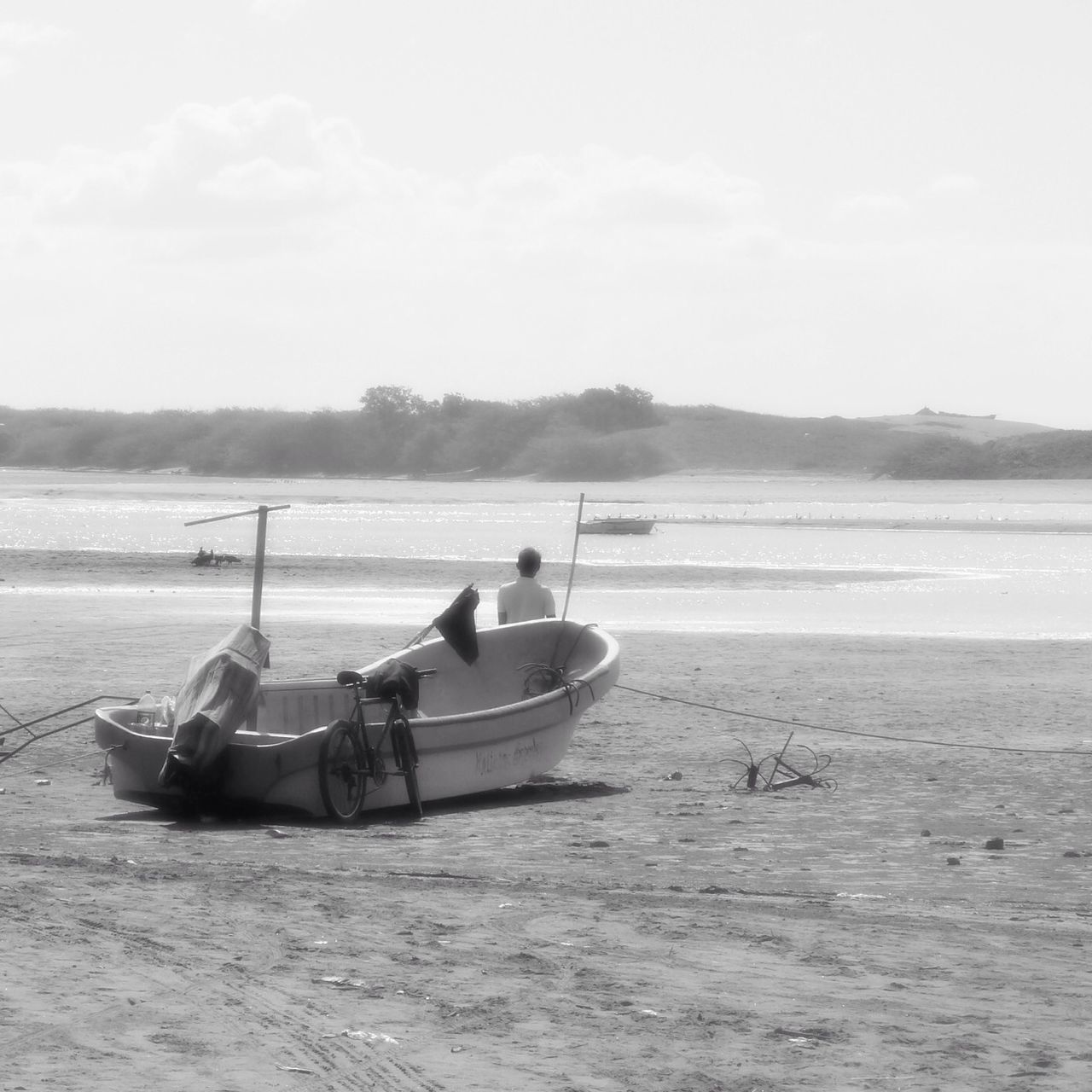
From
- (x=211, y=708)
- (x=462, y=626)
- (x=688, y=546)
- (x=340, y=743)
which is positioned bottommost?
(x=688, y=546)

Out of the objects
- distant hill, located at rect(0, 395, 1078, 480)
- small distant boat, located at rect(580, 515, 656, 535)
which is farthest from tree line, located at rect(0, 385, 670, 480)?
small distant boat, located at rect(580, 515, 656, 535)

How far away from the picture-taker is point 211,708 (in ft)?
31.0

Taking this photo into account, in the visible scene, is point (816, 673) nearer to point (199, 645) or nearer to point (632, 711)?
point (632, 711)

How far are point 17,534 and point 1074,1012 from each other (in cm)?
4751

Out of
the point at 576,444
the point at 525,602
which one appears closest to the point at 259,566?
the point at 525,602

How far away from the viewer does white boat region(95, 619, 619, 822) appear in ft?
31.4

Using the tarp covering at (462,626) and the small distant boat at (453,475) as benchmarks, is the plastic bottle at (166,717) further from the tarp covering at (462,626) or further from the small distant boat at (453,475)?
the small distant boat at (453,475)

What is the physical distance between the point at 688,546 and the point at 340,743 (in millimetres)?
37811

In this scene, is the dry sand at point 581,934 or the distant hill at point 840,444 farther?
the distant hill at point 840,444

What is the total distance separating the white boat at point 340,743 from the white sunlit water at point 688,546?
36.8 ft

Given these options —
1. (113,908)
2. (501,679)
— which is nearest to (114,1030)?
(113,908)

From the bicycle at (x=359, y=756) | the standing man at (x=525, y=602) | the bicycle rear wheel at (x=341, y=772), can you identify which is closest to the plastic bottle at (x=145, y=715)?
the bicycle at (x=359, y=756)

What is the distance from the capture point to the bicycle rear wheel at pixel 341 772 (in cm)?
954

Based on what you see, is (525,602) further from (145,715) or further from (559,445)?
(559,445)
